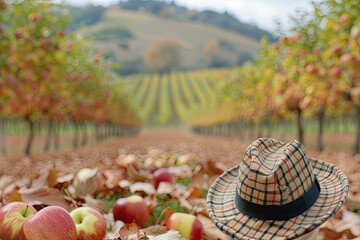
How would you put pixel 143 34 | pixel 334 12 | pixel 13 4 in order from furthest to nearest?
pixel 143 34 → pixel 13 4 → pixel 334 12

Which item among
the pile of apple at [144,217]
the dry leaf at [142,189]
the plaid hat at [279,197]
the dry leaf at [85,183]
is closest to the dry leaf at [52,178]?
the dry leaf at [85,183]

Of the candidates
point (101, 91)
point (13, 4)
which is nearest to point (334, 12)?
point (13, 4)

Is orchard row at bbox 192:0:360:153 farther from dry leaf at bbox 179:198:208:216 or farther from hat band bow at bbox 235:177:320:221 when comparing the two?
hat band bow at bbox 235:177:320:221

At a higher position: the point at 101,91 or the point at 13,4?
the point at 13,4

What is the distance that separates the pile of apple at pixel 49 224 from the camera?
197 cm

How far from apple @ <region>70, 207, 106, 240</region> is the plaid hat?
0.56 metres

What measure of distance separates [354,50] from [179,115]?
295 feet

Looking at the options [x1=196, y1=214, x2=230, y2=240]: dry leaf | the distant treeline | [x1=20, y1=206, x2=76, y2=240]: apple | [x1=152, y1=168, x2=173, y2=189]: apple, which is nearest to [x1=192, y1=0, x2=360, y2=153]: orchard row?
[x1=152, y1=168, x2=173, y2=189]: apple

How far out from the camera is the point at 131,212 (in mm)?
2721

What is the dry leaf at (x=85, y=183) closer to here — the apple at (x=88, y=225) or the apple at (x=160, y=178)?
the apple at (x=160, y=178)

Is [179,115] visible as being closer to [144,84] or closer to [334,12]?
[144,84]

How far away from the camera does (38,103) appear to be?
13.9 meters

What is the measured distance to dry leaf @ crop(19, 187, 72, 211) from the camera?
106 inches

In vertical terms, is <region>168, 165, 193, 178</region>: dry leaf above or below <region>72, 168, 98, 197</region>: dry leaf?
below
